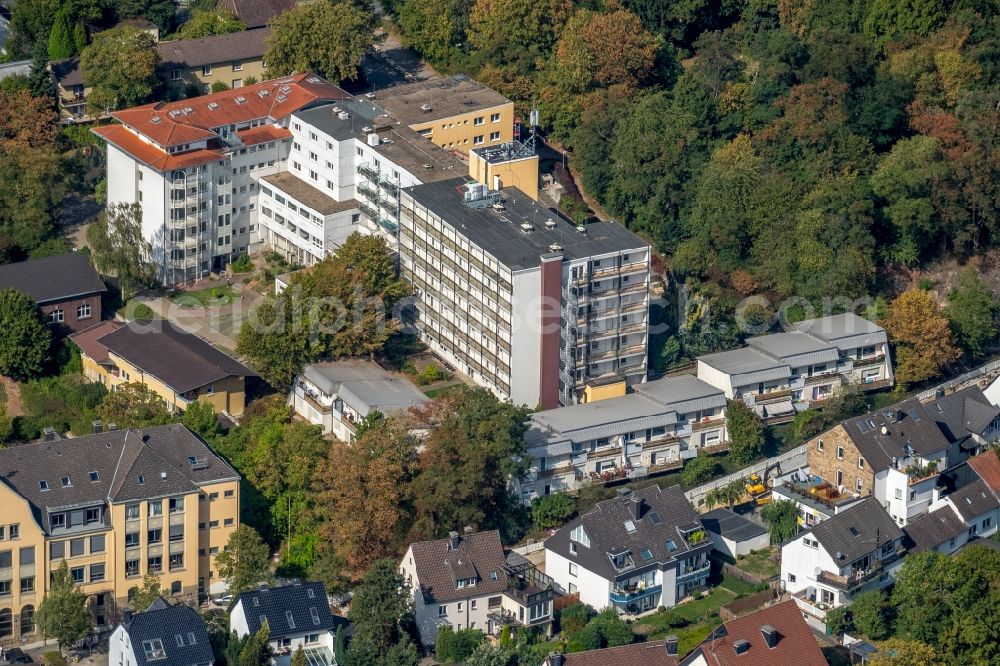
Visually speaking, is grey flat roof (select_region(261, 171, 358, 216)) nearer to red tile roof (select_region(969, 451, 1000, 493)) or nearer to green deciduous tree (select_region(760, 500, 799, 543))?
green deciduous tree (select_region(760, 500, 799, 543))

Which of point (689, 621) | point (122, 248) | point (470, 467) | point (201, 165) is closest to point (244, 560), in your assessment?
point (470, 467)

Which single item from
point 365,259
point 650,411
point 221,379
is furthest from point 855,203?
point 221,379

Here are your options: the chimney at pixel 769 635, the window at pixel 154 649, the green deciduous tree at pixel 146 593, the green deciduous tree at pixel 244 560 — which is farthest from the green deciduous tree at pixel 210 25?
the chimney at pixel 769 635

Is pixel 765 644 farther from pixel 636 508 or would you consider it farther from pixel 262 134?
pixel 262 134

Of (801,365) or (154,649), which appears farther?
(801,365)

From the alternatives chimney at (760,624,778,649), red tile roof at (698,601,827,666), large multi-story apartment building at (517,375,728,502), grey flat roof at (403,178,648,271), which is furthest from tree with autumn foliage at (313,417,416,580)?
chimney at (760,624,778,649)

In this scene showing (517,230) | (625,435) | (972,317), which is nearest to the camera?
(625,435)
